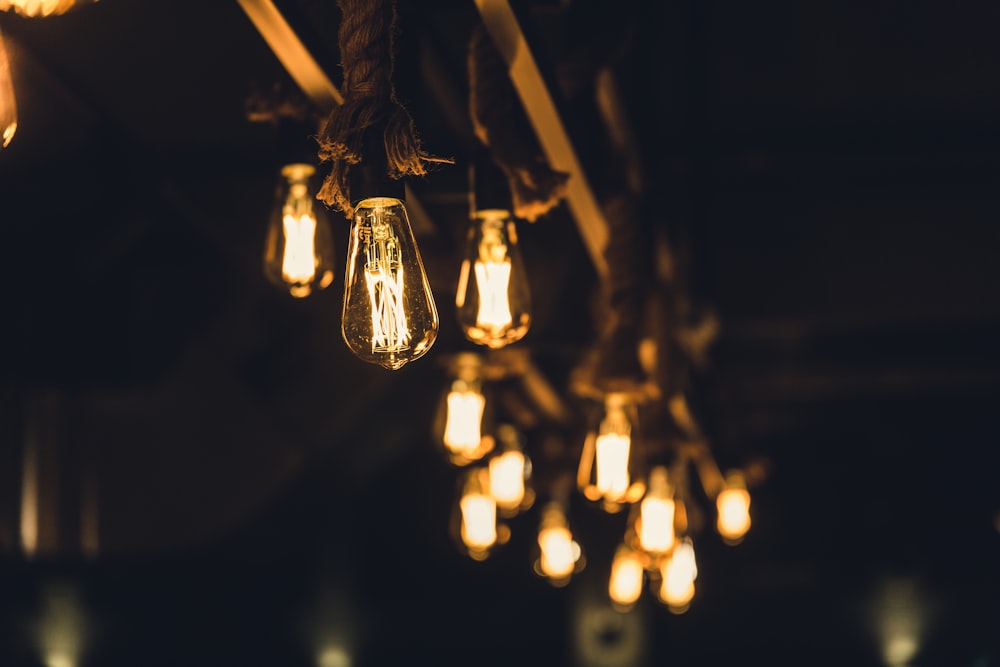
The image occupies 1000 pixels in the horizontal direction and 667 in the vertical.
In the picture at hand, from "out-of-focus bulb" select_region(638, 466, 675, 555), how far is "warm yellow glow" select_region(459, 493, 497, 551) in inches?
38.9

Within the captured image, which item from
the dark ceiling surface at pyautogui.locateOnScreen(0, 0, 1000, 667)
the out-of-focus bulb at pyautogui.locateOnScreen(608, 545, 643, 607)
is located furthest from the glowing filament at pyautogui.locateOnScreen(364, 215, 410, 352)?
the out-of-focus bulb at pyautogui.locateOnScreen(608, 545, 643, 607)

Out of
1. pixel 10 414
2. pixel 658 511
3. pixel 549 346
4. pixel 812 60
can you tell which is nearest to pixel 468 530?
pixel 549 346

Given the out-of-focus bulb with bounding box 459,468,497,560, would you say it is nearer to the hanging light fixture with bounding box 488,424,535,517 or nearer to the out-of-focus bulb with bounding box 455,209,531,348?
the hanging light fixture with bounding box 488,424,535,517

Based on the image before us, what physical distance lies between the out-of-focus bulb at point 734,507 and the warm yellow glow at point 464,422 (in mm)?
1870

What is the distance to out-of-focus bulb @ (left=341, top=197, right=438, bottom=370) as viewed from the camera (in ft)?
4.17

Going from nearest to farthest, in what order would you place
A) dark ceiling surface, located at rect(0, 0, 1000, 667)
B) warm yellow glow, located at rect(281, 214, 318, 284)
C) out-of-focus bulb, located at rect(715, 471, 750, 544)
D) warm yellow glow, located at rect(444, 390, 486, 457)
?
warm yellow glow, located at rect(281, 214, 318, 284) → dark ceiling surface, located at rect(0, 0, 1000, 667) → warm yellow glow, located at rect(444, 390, 486, 457) → out-of-focus bulb, located at rect(715, 471, 750, 544)

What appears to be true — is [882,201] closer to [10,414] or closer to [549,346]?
[549,346]

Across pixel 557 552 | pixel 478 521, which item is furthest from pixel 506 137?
pixel 557 552

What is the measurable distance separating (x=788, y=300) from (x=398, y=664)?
275 cm

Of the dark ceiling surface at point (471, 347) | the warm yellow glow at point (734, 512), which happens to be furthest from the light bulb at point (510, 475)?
the warm yellow glow at point (734, 512)

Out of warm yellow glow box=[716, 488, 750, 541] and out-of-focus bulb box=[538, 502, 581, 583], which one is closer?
out-of-focus bulb box=[538, 502, 581, 583]

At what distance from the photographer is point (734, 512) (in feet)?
16.7

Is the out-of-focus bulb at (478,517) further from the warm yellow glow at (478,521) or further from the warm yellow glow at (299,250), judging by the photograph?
the warm yellow glow at (299,250)

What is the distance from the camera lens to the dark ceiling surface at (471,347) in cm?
284
